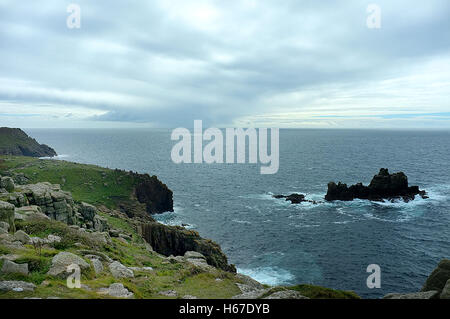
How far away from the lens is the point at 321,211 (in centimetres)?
8525

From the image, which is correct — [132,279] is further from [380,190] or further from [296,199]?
[380,190]

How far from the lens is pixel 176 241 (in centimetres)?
5875

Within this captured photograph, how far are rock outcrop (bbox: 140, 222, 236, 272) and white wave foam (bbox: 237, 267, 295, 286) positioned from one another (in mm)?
6099

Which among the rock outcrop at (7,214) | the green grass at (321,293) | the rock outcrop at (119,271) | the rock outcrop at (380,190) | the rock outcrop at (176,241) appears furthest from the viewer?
the rock outcrop at (380,190)

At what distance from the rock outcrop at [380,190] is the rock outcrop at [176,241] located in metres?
56.6

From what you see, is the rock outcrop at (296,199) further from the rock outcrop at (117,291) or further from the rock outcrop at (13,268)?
the rock outcrop at (13,268)

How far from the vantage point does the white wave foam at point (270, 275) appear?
1963 inches

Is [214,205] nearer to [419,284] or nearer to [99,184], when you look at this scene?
[99,184]

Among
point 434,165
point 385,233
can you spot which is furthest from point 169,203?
point 434,165

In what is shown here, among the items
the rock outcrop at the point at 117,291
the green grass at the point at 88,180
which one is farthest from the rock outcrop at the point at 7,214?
the green grass at the point at 88,180

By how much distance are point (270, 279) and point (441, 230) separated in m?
48.7

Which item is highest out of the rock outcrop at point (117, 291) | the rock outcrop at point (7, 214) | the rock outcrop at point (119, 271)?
the rock outcrop at point (7, 214)

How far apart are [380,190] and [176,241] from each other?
75077 mm

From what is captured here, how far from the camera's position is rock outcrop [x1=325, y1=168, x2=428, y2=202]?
96.1 m
